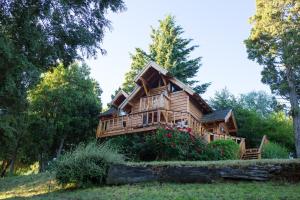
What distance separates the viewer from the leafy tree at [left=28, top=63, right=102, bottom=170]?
2469 cm

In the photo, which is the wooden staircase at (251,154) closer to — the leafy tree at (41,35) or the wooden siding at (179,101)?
the wooden siding at (179,101)

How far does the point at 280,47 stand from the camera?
67.3ft

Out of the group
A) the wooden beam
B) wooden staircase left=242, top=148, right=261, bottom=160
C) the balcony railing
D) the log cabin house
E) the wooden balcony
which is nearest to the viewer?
the wooden balcony

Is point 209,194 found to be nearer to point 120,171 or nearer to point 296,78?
point 120,171

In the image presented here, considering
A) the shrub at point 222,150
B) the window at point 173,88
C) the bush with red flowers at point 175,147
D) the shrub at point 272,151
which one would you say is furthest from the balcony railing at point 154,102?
the shrub at point 272,151

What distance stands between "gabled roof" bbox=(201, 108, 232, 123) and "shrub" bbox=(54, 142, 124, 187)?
11654 millimetres

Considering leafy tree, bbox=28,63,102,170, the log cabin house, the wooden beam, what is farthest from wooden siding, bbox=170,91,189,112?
leafy tree, bbox=28,63,102,170

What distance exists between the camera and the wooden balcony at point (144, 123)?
685 inches

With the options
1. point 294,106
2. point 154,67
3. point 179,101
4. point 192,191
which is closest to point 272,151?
point 294,106

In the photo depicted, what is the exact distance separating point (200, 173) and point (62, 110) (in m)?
18.3

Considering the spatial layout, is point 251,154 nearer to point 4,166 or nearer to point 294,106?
point 294,106

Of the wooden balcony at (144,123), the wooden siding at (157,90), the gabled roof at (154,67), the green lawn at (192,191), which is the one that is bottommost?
the green lawn at (192,191)

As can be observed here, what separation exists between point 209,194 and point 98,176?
4.04 meters

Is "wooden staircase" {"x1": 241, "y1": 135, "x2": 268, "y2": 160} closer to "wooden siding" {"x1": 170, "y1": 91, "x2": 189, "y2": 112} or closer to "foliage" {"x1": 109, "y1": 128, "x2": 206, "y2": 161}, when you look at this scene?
"foliage" {"x1": 109, "y1": 128, "x2": 206, "y2": 161}
